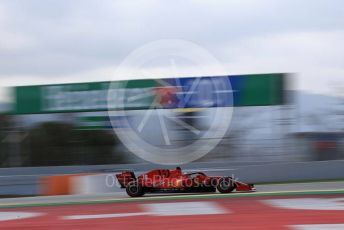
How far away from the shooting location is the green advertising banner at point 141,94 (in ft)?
82.0

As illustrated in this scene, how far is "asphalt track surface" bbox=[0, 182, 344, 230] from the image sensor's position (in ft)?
32.5

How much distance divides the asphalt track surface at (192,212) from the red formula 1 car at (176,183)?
0.27 metres

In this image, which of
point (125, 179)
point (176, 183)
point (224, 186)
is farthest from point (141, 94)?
point (224, 186)

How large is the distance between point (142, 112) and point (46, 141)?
6.61m

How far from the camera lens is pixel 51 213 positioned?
12766 mm

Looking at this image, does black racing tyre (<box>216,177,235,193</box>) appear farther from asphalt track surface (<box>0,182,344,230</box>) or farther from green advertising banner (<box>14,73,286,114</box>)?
green advertising banner (<box>14,73,286,114</box>)

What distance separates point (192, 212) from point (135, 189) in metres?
4.58

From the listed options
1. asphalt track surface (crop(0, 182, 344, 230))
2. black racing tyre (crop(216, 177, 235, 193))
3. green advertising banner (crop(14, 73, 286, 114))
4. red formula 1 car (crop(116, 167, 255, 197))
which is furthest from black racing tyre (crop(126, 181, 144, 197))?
green advertising banner (crop(14, 73, 286, 114))

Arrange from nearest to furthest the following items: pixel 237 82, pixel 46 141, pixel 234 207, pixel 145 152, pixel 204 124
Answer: pixel 234 207, pixel 145 152, pixel 204 124, pixel 237 82, pixel 46 141

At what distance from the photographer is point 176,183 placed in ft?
50.4

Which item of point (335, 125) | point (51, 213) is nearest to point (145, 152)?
point (51, 213)

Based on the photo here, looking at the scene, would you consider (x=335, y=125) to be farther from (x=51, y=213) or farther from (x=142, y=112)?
(x=51, y=213)

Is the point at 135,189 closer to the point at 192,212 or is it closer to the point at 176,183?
the point at 176,183

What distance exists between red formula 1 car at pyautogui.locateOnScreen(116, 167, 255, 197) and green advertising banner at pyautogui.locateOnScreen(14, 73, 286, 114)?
8465 millimetres
